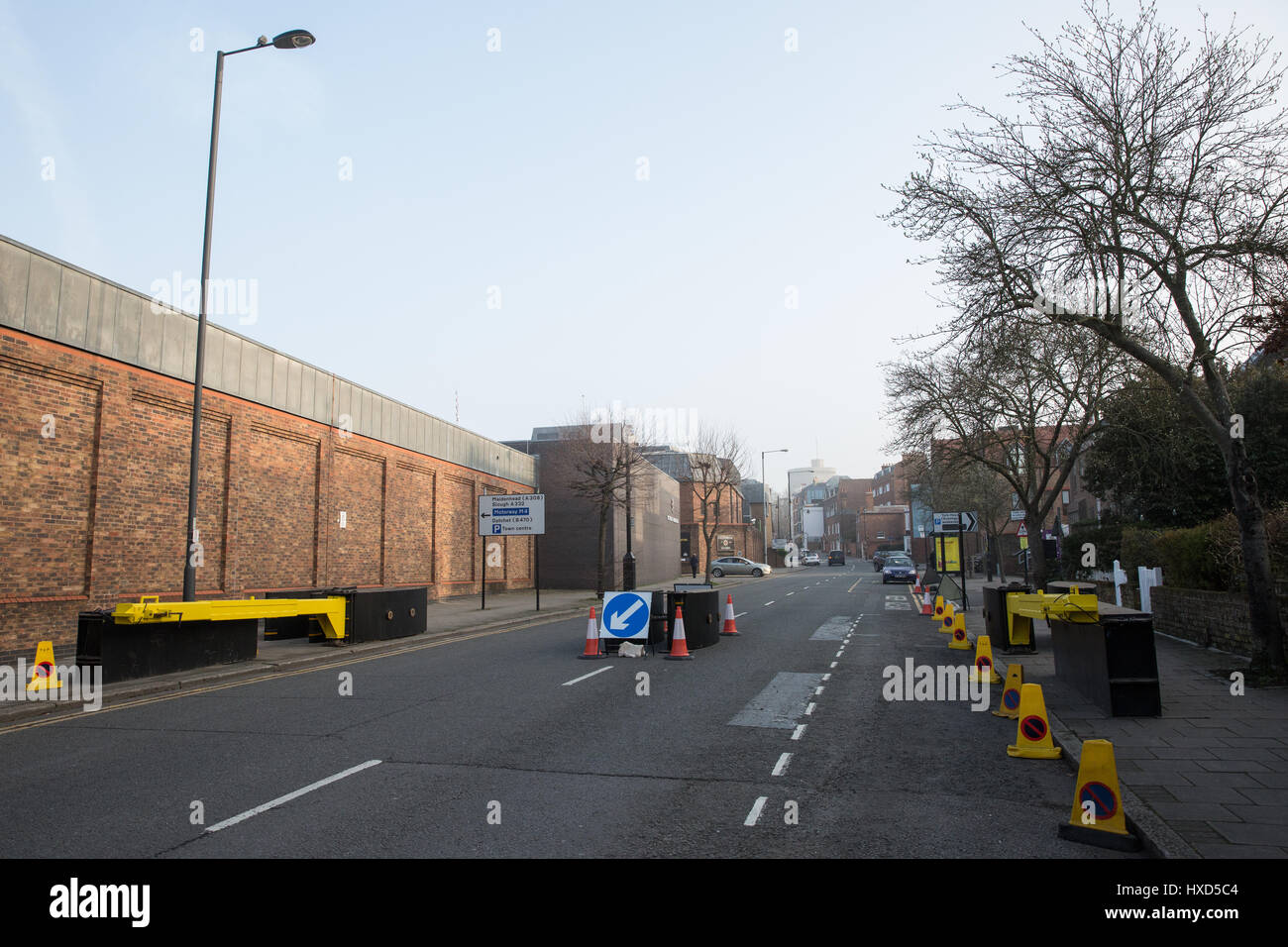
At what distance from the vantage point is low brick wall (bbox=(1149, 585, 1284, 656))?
12750 millimetres

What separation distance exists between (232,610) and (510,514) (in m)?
15.0

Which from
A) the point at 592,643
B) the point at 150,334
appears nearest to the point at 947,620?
the point at 592,643

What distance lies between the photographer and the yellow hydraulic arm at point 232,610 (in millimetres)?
11565

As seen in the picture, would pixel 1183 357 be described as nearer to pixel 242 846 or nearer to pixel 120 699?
pixel 242 846

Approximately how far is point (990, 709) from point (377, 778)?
23.1 feet

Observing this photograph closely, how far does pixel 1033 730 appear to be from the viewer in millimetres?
7516

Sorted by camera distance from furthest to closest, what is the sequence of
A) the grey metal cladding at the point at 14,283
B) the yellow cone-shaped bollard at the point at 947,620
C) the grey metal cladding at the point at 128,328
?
the yellow cone-shaped bollard at the point at 947,620 → the grey metal cladding at the point at 128,328 → the grey metal cladding at the point at 14,283

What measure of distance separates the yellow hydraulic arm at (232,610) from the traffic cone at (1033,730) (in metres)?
10.8

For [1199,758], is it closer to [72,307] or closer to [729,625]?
[729,625]

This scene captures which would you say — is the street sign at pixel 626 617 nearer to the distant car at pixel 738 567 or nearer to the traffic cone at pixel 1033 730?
the traffic cone at pixel 1033 730

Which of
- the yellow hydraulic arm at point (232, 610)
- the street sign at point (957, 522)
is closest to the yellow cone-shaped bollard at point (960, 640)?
the street sign at point (957, 522)

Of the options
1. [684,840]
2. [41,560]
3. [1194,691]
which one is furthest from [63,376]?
[1194,691]

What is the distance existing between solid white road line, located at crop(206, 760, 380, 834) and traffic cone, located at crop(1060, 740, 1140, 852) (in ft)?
17.1

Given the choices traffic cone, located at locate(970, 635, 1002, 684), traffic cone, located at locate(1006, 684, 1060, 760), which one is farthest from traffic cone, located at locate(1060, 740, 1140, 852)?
traffic cone, located at locate(970, 635, 1002, 684)
